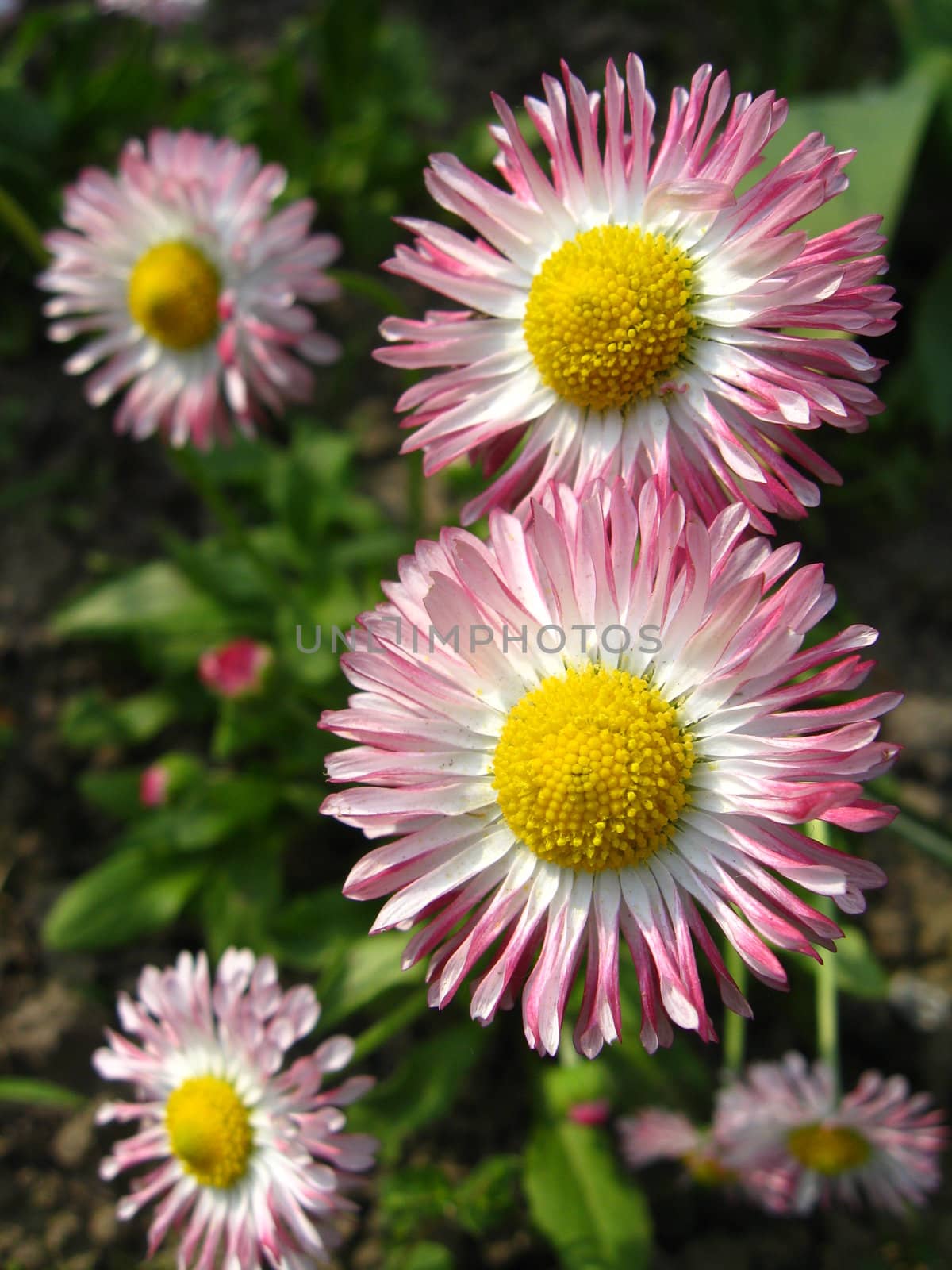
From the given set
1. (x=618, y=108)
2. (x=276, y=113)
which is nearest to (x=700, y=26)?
(x=276, y=113)

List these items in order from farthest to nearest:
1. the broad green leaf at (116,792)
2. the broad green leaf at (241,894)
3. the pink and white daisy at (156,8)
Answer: the pink and white daisy at (156,8) → the broad green leaf at (116,792) → the broad green leaf at (241,894)

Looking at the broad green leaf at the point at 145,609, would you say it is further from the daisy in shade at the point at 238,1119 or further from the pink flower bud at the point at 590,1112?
the pink flower bud at the point at 590,1112

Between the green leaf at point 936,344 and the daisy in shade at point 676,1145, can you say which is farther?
the green leaf at point 936,344

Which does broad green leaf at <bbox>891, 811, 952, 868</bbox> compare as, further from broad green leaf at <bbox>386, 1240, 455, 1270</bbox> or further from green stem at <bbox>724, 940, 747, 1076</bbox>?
broad green leaf at <bbox>386, 1240, 455, 1270</bbox>

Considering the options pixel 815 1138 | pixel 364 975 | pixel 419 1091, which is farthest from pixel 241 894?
pixel 815 1138

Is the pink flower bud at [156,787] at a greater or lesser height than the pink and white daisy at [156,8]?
lesser

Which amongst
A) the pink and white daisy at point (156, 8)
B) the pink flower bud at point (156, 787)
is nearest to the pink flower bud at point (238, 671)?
the pink flower bud at point (156, 787)

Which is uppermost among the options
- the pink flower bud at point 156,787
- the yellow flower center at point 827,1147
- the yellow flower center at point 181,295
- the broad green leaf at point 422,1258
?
the yellow flower center at point 181,295

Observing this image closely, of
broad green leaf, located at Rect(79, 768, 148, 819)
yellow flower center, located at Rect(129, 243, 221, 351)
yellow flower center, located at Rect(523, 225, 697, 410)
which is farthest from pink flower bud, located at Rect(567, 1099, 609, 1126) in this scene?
yellow flower center, located at Rect(129, 243, 221, 351)
